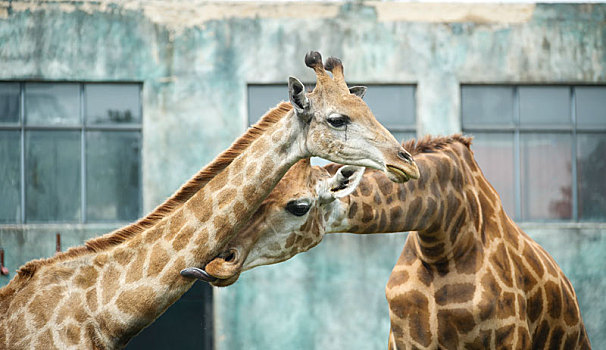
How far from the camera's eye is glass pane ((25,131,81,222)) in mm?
15812

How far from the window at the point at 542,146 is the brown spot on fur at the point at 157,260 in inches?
423

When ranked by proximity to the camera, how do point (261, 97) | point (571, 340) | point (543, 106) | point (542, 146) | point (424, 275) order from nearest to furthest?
1. point (424, 275)
2. point (571, 340)
3. point (261, 97)
4. point (543, 106)
5. point (542, 146)

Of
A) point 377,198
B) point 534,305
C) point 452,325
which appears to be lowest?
point 452,325

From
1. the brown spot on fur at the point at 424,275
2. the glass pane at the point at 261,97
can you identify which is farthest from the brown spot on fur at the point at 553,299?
the glass pane at the point at 261,97

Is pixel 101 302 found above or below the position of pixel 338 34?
below

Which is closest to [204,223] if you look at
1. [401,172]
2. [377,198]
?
[401,172]

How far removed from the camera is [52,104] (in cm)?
1588

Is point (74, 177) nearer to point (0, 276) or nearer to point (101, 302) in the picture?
point (0, 276)

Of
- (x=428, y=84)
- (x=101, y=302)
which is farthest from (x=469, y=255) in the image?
(x=428, y=84)

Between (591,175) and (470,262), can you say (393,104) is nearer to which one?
(591,175)

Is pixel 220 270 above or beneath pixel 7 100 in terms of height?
beneath

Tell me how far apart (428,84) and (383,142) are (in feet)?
32.4

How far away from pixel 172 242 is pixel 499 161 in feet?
36.3

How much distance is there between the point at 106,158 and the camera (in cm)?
1603
